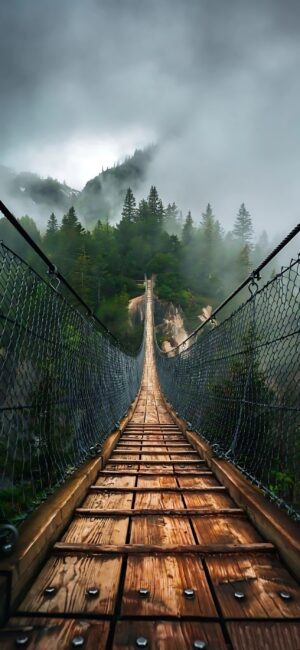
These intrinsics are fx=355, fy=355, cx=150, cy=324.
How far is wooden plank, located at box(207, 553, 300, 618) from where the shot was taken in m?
0.97

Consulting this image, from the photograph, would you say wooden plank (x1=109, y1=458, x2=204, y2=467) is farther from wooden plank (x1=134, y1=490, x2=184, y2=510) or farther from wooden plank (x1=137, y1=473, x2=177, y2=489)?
wooden plank (x1=134, y1=490, x2=184, y2=510)

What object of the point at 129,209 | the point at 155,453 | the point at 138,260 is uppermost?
the point at 129,209

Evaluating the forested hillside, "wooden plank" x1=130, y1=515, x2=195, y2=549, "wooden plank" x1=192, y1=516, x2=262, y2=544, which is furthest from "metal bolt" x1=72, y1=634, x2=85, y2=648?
the forested hillside

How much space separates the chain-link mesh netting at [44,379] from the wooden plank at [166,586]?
0.44 m

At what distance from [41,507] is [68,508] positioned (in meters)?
0.15

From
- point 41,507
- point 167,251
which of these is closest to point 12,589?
point 41,507

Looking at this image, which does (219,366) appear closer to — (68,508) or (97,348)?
(97,348)

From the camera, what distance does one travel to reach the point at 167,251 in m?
49.7

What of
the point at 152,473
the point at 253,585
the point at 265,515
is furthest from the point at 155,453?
the point at 253,585

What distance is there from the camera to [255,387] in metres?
2.40

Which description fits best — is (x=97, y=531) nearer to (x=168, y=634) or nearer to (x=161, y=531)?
(x=161, y=531)

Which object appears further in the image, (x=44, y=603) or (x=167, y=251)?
(x=167, y=251)

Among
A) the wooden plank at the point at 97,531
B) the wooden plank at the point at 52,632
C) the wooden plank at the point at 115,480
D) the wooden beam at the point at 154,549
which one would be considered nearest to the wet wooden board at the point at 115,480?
the wooden plank at the point at 115,480

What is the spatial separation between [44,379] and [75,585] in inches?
47.4
